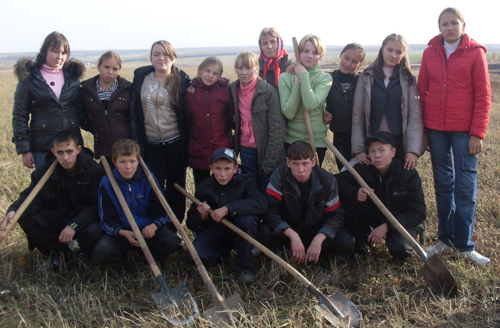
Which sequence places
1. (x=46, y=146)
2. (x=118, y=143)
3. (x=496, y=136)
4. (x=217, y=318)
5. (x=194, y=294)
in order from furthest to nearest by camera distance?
(x=496, y=136) → (x=46, y=146) → (x=118, y=143) → (x=194, y=294) → (x=217, y=318)

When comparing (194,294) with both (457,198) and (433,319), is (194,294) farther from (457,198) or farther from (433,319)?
(457,198)

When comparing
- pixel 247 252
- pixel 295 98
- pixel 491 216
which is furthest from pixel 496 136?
pixel 247 252

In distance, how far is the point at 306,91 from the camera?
4242 millimetres

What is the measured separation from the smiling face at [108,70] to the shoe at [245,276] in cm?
263

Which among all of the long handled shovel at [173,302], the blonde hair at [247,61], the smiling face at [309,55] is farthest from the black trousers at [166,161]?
the smiling face at [309,55]

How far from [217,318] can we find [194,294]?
2.08 ft

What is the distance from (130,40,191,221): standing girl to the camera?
→ 14.6 feet

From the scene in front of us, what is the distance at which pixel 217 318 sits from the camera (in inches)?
125

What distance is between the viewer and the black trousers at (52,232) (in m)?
3.94

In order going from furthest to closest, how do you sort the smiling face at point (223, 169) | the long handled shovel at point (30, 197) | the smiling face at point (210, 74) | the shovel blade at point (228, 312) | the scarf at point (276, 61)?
the scarf at point (276, 61), the smiling face at point (210, 74), the smiling face at point (223, 169), the long handled shovel at point (30, 197), the shovel blade at point (228, 312)

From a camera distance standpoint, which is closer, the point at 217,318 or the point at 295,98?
the point at 217,318

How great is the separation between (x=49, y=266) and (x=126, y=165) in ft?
4.56

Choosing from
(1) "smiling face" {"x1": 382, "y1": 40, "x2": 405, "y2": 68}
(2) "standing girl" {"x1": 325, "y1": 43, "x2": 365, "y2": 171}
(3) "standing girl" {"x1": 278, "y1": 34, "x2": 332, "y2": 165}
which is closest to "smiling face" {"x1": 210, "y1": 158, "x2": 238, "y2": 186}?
(3) "standing girl" {"x1": 278, "y1": 34, "x2": 332, "y2": 165}

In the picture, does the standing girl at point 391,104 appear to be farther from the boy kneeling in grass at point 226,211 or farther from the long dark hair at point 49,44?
the long dark hair at point 49,44
